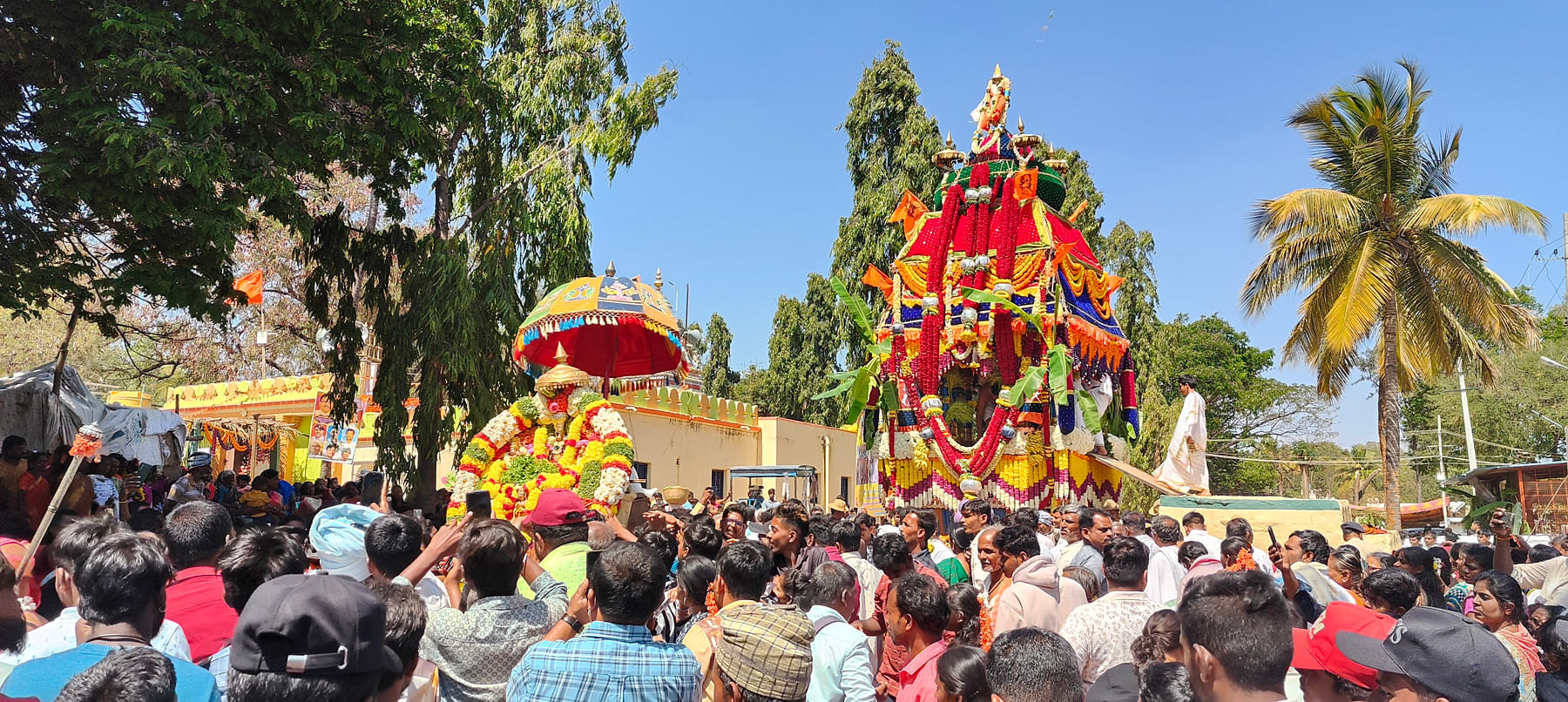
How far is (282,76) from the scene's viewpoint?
10070 mm

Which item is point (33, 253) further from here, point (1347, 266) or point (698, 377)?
point (698, 377)

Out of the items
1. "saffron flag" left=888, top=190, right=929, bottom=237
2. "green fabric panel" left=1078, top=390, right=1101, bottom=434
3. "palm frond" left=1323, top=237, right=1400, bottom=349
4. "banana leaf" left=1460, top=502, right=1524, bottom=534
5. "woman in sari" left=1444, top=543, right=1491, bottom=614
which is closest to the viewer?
"woman in sari" left=1444, top=543, right=1491, bottom=614

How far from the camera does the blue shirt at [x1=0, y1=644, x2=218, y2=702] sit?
8.71ft

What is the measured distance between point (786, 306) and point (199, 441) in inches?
626

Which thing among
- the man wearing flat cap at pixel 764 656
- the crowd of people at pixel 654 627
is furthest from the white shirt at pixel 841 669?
the man wearing flat cap at pixel 764 656

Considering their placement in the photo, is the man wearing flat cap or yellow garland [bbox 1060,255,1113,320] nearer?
the man wearing flat cap

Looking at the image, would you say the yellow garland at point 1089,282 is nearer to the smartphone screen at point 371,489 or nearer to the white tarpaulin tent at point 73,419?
the smartphone screen at point 371,489

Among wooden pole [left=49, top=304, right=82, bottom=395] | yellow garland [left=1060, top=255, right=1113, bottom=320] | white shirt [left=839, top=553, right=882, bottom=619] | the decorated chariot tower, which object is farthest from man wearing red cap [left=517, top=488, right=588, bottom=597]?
yellow garland [left=1060, top=255, right=1113, bottom=320]

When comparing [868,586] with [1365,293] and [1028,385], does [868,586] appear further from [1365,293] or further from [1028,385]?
[1365,293]

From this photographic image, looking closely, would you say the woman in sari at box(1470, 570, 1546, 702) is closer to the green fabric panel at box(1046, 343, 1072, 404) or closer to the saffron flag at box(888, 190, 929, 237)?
the green fabric panel at box(1046, 343, 1072, 404)

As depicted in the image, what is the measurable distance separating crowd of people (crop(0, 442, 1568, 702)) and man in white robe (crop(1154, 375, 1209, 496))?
920 cm

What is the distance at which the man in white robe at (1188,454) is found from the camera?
14.1 m

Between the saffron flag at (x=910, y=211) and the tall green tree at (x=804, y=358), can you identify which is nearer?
the saffron flag at (x=910, y=211)

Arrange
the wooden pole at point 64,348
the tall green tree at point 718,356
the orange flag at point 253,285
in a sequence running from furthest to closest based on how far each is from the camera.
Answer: the tall green tree at point 718,356, the orange flag at point 253,285, the wooden pole at point 64,348
